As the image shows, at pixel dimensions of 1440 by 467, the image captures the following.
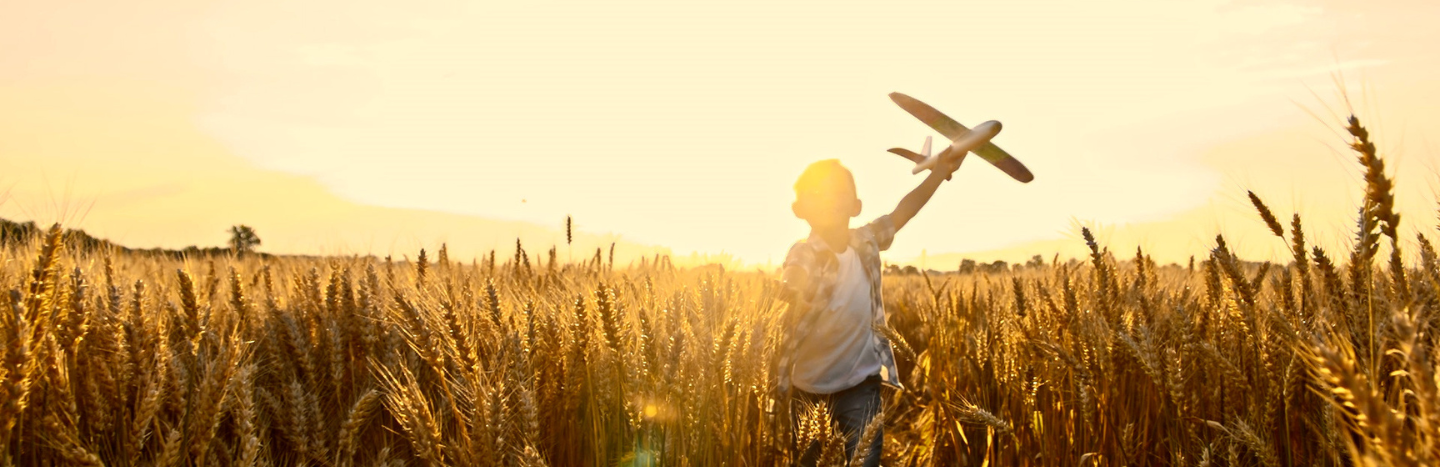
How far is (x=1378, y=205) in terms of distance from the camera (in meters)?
1.75

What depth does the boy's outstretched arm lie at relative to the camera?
13.6 feet

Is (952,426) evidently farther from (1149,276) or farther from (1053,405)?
(1149,276)

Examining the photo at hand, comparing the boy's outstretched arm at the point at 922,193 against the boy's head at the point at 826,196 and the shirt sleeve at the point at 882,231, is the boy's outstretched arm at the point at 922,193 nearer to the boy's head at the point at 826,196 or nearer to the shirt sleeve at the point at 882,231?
the shirt sleeve at the point at 882,231

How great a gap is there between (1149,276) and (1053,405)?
4.86ft

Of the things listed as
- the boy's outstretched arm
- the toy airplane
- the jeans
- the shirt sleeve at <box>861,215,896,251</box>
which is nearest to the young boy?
the jeans

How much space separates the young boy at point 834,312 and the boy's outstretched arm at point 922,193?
1.56ft

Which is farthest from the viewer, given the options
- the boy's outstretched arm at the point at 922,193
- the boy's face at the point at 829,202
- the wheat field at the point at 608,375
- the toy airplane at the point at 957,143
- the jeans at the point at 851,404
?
the boy's outstretched arm at the point at 922,193

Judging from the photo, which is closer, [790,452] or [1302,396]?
[1302,396]

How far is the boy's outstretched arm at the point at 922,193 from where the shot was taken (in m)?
4.13

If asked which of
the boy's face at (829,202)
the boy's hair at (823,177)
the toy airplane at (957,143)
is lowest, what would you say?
the boy's face at (829,202)

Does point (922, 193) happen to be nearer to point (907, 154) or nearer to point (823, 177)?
point (907, 154)

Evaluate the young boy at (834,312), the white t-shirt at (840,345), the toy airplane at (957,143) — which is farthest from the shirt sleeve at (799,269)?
the toy airplane at (957,143)

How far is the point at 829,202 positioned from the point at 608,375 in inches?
65.4

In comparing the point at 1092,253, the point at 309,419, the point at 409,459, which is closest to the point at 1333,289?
the point at 1092,253
